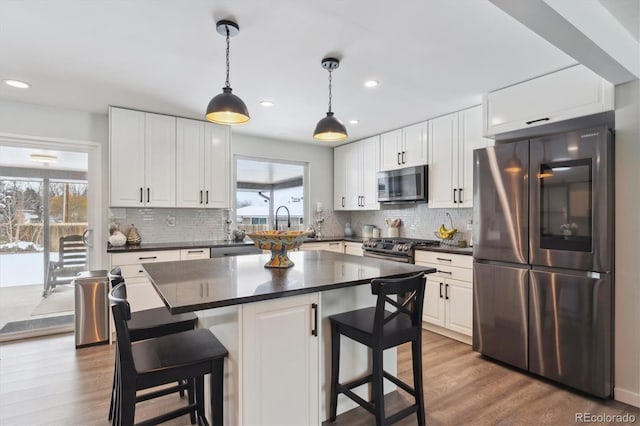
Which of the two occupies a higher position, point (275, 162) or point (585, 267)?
point (275, 162)

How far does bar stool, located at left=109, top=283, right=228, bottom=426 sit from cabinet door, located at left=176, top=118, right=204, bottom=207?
101 inches

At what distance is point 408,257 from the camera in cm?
387

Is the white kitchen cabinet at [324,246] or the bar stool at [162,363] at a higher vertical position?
the white kitchen cabinet at [324,246]

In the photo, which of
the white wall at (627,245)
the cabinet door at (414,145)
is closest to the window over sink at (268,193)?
the cabinet door at (414,145)

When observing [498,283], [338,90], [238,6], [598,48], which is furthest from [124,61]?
[498,283]

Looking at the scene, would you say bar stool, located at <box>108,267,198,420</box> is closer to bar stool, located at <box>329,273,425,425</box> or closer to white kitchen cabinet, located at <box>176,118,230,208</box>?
bar stool, located at <box>329,273,425,425</box>

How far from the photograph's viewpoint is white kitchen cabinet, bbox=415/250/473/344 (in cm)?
336

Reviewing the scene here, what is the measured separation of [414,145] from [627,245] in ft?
7.89

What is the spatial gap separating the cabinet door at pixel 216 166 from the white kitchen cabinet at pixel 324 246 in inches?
48.2

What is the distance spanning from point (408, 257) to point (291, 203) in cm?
Result: 230

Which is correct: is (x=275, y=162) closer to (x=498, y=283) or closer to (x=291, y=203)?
(x=291, y=203)

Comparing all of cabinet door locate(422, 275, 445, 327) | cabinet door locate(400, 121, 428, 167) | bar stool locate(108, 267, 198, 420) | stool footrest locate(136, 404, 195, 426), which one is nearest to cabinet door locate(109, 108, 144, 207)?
bar stool locate(108, 267, 198, 420)

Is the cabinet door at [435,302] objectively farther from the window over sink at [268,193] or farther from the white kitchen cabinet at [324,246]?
the window over sink at [268,193]

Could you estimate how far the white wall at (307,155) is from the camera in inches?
196
